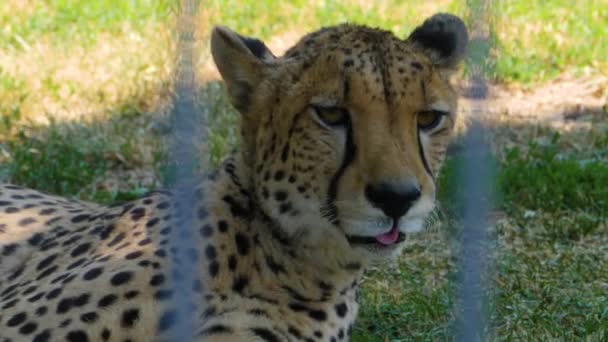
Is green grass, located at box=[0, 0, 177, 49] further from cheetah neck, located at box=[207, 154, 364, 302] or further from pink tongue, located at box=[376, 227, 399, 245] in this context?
pink tongue, located at box=[376, 227, 399, 245]

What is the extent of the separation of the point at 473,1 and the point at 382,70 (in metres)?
1.18

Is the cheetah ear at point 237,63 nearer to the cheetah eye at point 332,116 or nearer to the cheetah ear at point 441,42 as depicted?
the cheetah eye at point 332,116

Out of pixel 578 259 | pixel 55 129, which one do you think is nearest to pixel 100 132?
pixel 55 129

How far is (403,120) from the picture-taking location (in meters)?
2.85

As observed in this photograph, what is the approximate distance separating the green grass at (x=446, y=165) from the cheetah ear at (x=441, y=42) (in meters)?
0.08

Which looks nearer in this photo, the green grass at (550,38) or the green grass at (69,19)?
the green grass at (550,38)

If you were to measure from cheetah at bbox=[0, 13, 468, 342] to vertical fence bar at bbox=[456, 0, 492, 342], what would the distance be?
2.47 feet

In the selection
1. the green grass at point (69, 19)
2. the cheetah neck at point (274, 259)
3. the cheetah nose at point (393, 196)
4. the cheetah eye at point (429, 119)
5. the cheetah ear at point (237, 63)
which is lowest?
the cheetah neck at point (274, 259)

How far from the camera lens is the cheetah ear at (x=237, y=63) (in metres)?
3.09

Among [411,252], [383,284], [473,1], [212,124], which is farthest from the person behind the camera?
[212,124]

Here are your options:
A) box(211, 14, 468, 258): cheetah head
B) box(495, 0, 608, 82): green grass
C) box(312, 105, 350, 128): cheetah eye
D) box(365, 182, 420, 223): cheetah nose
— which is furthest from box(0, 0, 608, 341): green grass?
box(365, 182, 420, 223): cheetah nose

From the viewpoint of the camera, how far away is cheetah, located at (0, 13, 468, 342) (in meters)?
2.85

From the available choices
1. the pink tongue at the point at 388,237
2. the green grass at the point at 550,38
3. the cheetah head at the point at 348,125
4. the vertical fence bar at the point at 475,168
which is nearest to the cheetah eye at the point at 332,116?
the cheetah head at the point at 348,125

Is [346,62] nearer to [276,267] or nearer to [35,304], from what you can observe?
[276,267]
